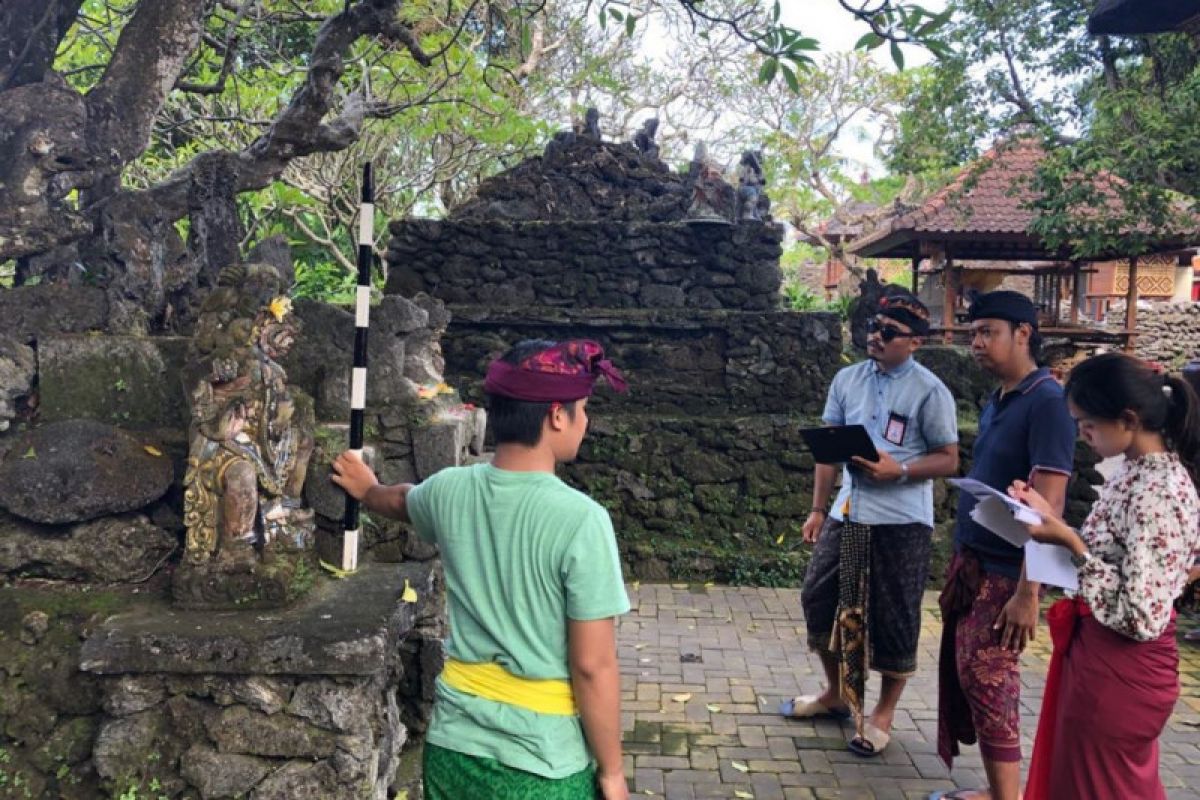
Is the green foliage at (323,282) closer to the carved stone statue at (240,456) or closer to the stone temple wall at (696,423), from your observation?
the stone temple wall at (696,423)

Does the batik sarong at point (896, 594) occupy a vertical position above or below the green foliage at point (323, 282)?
below

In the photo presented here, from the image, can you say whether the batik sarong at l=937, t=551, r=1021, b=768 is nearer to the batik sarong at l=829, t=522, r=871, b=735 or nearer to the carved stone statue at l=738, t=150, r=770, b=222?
the batik sarong at l=829, t=522, r=871, b=735

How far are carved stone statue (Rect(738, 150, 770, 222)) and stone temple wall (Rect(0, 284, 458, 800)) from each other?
5.66 m

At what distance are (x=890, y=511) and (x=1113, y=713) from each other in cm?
142

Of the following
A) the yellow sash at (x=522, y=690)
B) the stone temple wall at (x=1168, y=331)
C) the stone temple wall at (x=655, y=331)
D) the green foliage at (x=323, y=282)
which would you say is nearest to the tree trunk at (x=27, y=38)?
the yellow sash at (x=522, y=690)

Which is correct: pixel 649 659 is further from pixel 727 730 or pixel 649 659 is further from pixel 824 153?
pixel 824 153

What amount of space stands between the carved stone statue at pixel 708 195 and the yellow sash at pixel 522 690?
Answer: 715 centimetres

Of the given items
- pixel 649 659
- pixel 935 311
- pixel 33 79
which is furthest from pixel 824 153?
pixel 33 79

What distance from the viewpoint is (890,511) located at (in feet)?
12.9

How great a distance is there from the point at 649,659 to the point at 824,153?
18270 mm

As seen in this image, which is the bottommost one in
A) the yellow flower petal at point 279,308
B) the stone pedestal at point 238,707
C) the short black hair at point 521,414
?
the stone pedestal at point 238,707

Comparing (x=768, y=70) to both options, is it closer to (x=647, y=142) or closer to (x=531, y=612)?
(x=531, y=612)

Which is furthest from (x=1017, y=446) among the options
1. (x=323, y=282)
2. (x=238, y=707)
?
(x=323, y=282)

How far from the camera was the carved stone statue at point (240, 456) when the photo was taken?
9.61ft
